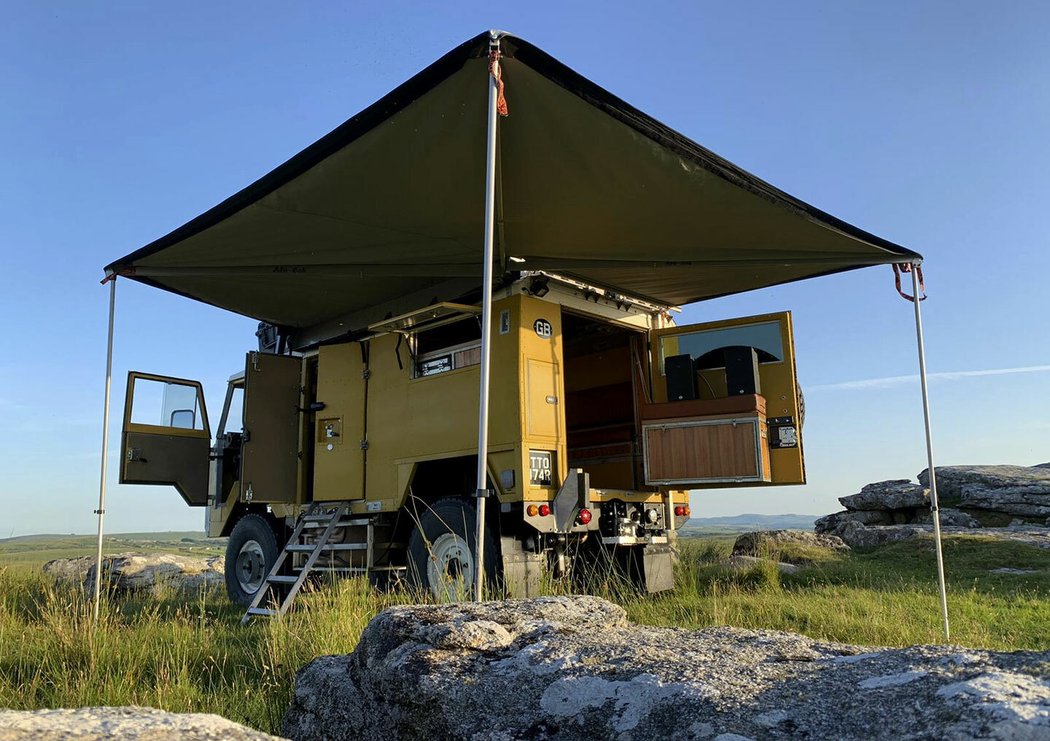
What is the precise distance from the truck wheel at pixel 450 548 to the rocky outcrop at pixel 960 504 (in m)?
9.14

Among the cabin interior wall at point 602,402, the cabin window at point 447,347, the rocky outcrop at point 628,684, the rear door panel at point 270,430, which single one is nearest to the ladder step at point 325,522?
the rear door panel at point 270,430

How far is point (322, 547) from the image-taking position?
820 centimetres

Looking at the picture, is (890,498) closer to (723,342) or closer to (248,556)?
(723,342)

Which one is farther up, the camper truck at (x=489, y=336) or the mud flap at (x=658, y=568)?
the camper truck at (x=489, y=336)

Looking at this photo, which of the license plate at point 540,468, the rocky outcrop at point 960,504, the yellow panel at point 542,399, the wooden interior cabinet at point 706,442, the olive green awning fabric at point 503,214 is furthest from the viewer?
the rocky outcrop at point 960,504

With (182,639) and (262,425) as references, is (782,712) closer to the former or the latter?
(182,639)

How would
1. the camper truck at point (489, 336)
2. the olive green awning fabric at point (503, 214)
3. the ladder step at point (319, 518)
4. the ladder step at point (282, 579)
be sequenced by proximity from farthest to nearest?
the ladder step at point (319, 518)
the ladder step at point (282, 579)
the camper truck at point (489, 336)
the olive green awning fabric at point (503, 214)

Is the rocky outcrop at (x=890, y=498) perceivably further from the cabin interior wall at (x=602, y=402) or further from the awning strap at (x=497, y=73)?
the awning strap at (x=497, y=73)

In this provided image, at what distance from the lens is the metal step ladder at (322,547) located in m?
7.96

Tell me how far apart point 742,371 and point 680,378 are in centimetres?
62

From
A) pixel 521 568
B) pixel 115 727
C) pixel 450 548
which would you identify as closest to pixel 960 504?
pixel 521 568

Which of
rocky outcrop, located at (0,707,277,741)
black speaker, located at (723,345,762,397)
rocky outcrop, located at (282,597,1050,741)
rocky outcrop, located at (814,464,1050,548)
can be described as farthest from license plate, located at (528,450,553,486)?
rocky outcrop, located at (814,464,1050,548)

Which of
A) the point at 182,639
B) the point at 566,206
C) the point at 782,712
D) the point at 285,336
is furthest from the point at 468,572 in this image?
the point at 782,712

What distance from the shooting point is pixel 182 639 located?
16.5ft
